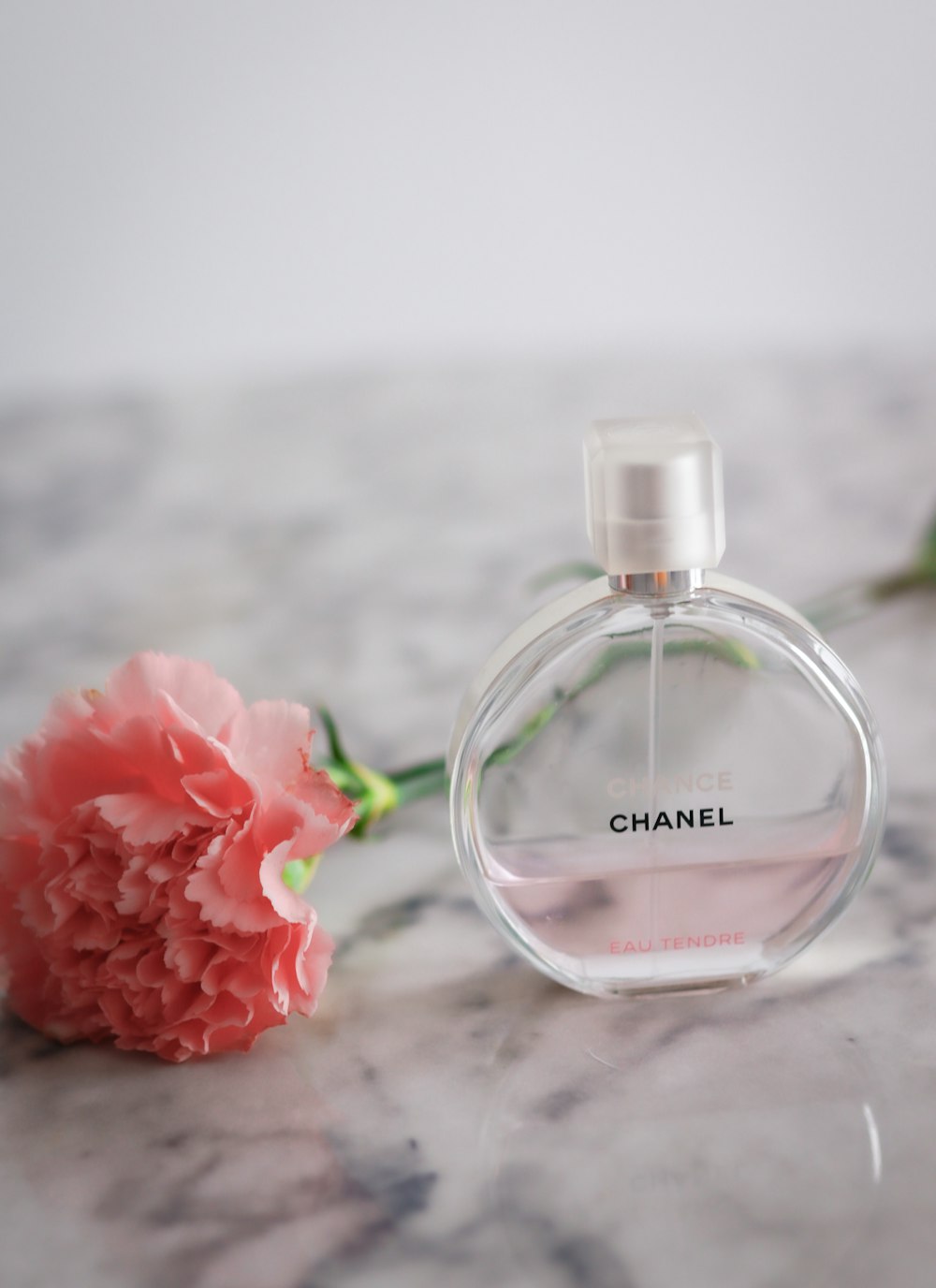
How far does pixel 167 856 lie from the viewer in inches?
22.9

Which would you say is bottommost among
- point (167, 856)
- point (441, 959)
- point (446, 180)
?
point (441, 959)

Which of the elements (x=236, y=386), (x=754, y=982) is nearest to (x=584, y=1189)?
(x=754, y=982)

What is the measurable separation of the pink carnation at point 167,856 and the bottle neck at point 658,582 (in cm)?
15

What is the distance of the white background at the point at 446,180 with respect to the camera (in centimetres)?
105

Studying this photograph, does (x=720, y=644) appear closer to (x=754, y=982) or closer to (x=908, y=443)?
(x=754, y=982)

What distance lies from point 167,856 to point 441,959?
0.56 feet

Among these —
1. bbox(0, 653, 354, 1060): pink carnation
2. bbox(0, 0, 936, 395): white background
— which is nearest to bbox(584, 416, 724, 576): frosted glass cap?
bbox(0, 653, 354, 1060): pink carnation

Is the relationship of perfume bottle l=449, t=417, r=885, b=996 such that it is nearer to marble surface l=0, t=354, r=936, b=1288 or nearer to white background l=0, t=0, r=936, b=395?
marble surface l=0, t=354, r=936, b=1288

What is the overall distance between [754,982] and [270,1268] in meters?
0.27

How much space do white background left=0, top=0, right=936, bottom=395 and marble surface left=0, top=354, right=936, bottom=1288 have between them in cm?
5

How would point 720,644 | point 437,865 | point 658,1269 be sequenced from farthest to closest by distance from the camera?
point 437,865 → point 720,644 → point 658,1269

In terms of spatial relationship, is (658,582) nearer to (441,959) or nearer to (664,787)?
(664,787)

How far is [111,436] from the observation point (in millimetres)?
1165

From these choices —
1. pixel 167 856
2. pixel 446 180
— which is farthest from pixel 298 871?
pixel 446 180
